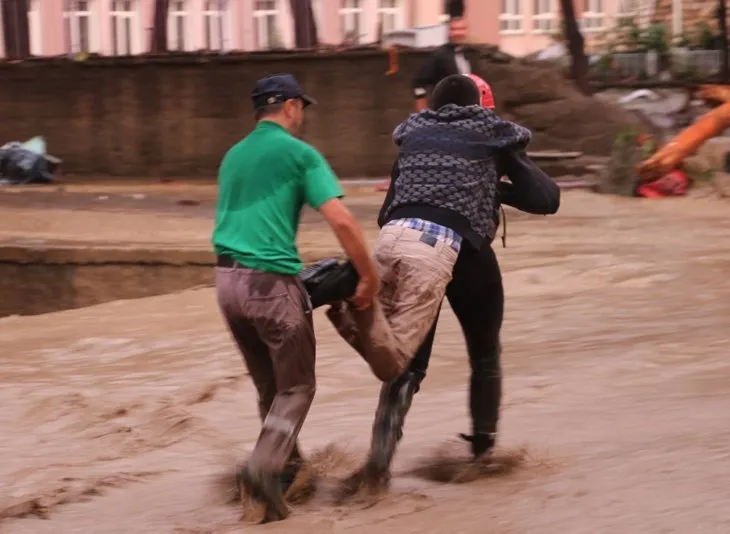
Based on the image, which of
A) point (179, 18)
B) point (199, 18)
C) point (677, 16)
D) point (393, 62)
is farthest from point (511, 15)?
point (393, 62)

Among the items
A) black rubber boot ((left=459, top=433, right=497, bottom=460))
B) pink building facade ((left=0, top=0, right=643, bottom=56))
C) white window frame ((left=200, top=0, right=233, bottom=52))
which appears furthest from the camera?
white window frame ((left=200, top=0, right=233, bottom=52))

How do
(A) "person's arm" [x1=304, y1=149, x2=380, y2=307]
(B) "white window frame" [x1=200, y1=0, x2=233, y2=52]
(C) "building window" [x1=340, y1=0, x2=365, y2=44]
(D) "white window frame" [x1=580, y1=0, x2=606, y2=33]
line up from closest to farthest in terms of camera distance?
1. (A) "person's arm" [x1=304, y1=149, x2=380, y2=307]
2. (B) "white window frame" [x1=200, y1=0, x2=233, y2=52]
3. (C) "building window" [x1=340, y1=0, x2=365, y2=44]
4. (D) "white window frame" [x1=580, y1=0, x2=606, y2=33]

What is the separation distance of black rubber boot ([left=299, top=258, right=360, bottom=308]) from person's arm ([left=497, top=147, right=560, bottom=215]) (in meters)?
0.82

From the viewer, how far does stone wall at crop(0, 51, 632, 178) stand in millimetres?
18422

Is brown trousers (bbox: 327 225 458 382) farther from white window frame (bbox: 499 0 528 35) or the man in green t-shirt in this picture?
white window frame (bbox: 499 0 528 35)

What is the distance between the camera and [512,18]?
31.2 meters

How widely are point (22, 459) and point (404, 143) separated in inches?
103

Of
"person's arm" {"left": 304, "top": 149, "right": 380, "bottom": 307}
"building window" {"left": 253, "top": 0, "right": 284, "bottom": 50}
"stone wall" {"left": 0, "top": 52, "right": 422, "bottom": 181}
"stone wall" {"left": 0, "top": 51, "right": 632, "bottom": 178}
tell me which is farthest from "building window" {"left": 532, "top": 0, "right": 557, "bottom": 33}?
"person's arm" {"left": 304, "top": 149, "right": 380, "bottom": 307}

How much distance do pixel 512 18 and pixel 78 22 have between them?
8747mm

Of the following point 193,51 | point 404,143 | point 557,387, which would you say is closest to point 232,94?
point 193,51

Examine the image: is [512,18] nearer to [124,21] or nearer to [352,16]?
[352,16]

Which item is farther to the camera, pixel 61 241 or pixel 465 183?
pixel 61 241

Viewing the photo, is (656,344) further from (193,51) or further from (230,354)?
(193,51)

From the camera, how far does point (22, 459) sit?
7.42 meters
